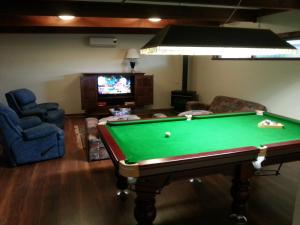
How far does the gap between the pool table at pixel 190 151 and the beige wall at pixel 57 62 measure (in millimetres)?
4448

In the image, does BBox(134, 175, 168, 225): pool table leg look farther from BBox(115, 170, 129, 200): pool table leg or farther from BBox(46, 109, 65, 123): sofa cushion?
BBox(46, 109, 65, 123): sofa cushion

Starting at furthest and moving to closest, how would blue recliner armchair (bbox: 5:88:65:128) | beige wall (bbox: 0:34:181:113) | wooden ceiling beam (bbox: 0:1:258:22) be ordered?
beige wall (bbox: 0:34:181:113), blue recliner armchair (bbox: 5:88:65:128), wooden ceiling beam (bbox: 0:1:258:22)

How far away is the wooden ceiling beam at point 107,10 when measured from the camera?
12.2 ft

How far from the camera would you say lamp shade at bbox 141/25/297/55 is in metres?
2.09

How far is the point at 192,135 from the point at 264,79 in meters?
3.14

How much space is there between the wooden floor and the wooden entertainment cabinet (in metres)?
3.09

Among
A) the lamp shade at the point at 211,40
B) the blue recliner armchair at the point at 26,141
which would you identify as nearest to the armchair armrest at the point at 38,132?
the blue recliner armchair at the point at 26,141

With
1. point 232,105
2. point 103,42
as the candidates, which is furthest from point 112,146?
point 103,42

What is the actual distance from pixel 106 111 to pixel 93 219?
4.37 metres

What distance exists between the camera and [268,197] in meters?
2.79

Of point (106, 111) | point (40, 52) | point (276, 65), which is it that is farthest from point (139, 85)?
point (276, 65)

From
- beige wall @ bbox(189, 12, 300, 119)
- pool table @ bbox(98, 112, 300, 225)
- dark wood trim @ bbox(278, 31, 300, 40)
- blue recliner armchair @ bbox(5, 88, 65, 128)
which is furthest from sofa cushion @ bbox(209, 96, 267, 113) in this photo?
blue recliner armchair @ bbox(5, 88, 65, 128)

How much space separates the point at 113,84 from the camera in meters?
6.69

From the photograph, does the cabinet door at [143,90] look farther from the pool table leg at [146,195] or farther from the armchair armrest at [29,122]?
the pool table leg at [146,195]
